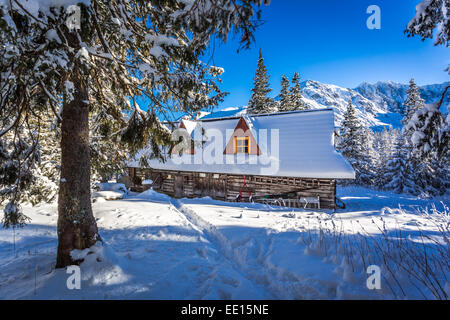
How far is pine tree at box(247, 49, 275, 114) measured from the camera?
87.2ft

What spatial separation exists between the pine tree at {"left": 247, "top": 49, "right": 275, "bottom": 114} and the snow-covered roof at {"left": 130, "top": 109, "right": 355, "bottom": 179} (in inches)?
383

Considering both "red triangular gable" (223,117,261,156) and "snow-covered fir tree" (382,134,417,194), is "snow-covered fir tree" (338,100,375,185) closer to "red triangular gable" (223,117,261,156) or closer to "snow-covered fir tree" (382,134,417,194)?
"snow-covered fir tree" (382,134,417,194)

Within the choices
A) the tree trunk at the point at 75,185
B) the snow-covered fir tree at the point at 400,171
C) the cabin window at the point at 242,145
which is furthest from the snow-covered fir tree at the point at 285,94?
the tree trunk at the point at 75,185

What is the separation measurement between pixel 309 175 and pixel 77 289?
40.4ft

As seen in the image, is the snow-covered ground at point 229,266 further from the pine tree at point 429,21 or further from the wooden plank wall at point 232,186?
the wooden plank wall at point 232,186

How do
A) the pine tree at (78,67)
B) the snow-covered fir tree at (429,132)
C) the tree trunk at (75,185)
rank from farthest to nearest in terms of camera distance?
the snow-covered fir tree at (429,132) < the tree trunk at (75,185) < the pine tree at (78,67)

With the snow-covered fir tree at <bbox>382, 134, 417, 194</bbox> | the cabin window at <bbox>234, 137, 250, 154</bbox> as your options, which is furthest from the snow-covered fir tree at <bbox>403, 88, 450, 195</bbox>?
the snow-covered fir tree at <bbox>382, 134, 417, 194</bbox>

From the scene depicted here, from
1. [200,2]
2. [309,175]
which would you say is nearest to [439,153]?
[200,2]

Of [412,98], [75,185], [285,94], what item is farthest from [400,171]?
[75,185]

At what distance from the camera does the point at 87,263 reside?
3371 millimetres

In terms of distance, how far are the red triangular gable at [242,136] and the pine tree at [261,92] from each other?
40.4 feet

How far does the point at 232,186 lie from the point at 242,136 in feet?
14.1

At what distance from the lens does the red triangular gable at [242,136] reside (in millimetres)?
14907

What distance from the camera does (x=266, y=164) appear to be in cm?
1370
